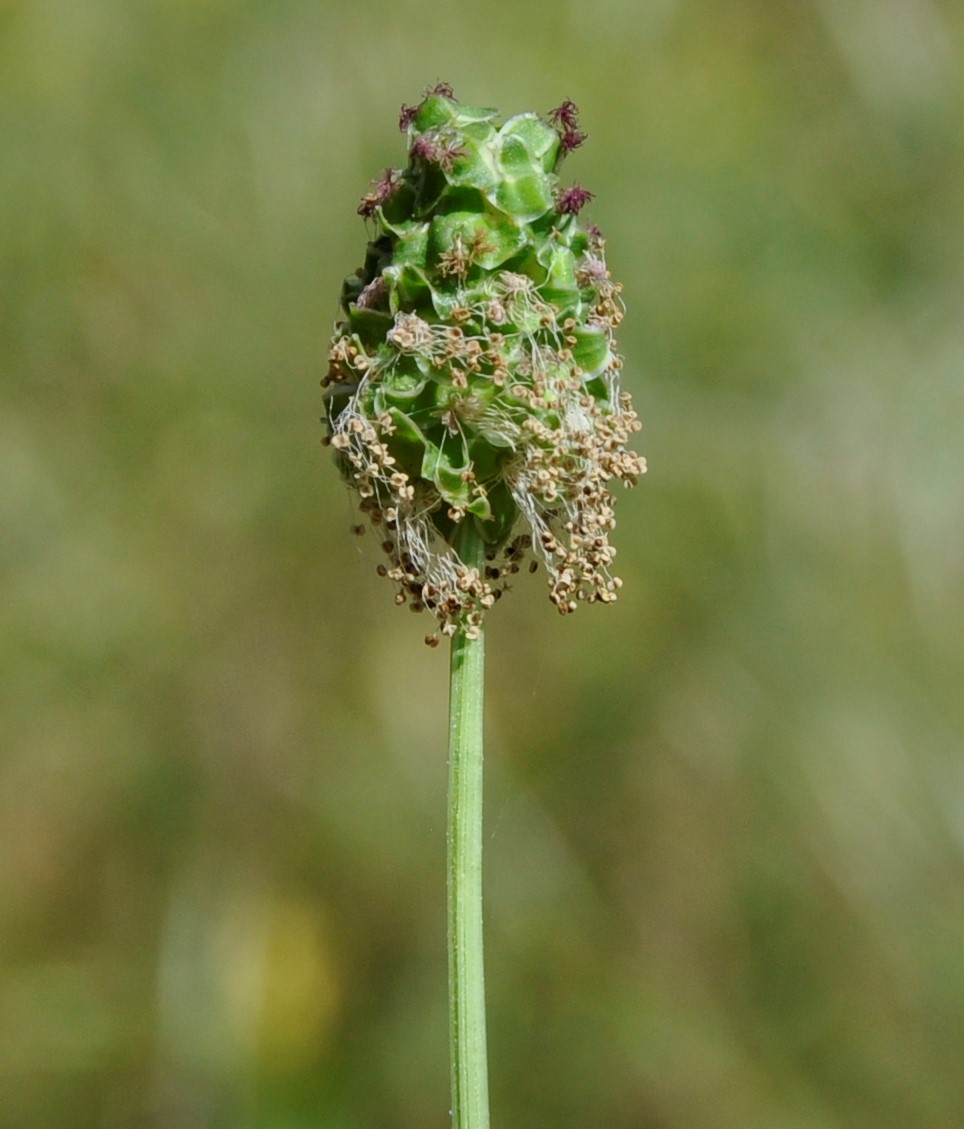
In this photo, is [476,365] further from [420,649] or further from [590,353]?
[420,649]

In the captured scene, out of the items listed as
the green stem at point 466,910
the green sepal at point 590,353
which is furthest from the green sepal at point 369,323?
the green stem at point 466,910

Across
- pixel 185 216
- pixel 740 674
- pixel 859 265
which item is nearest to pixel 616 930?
pixel 740 674

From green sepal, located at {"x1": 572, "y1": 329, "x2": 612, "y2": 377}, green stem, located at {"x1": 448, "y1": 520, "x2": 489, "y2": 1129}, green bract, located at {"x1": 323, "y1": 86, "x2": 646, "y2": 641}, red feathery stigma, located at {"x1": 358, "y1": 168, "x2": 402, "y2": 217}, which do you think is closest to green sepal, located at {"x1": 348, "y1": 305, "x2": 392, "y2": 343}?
green bract, located at {"x1": 323, "y1": 86, "x2": 646, "y2": 641}

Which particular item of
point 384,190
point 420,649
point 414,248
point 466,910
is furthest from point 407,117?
point 420,649

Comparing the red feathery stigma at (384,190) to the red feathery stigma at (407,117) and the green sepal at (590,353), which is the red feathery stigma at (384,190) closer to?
the red feathery stigma at (407,117)

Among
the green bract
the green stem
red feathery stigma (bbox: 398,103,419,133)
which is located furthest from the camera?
red feathery stigma (bbox: 398,103,419,133)

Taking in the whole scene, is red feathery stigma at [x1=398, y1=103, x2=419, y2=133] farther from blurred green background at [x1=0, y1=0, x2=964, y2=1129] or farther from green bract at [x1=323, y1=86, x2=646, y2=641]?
blurred green background at [x1=0, y1=0, x2=964, y2=1129]

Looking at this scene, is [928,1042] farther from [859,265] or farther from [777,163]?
[777,163]
